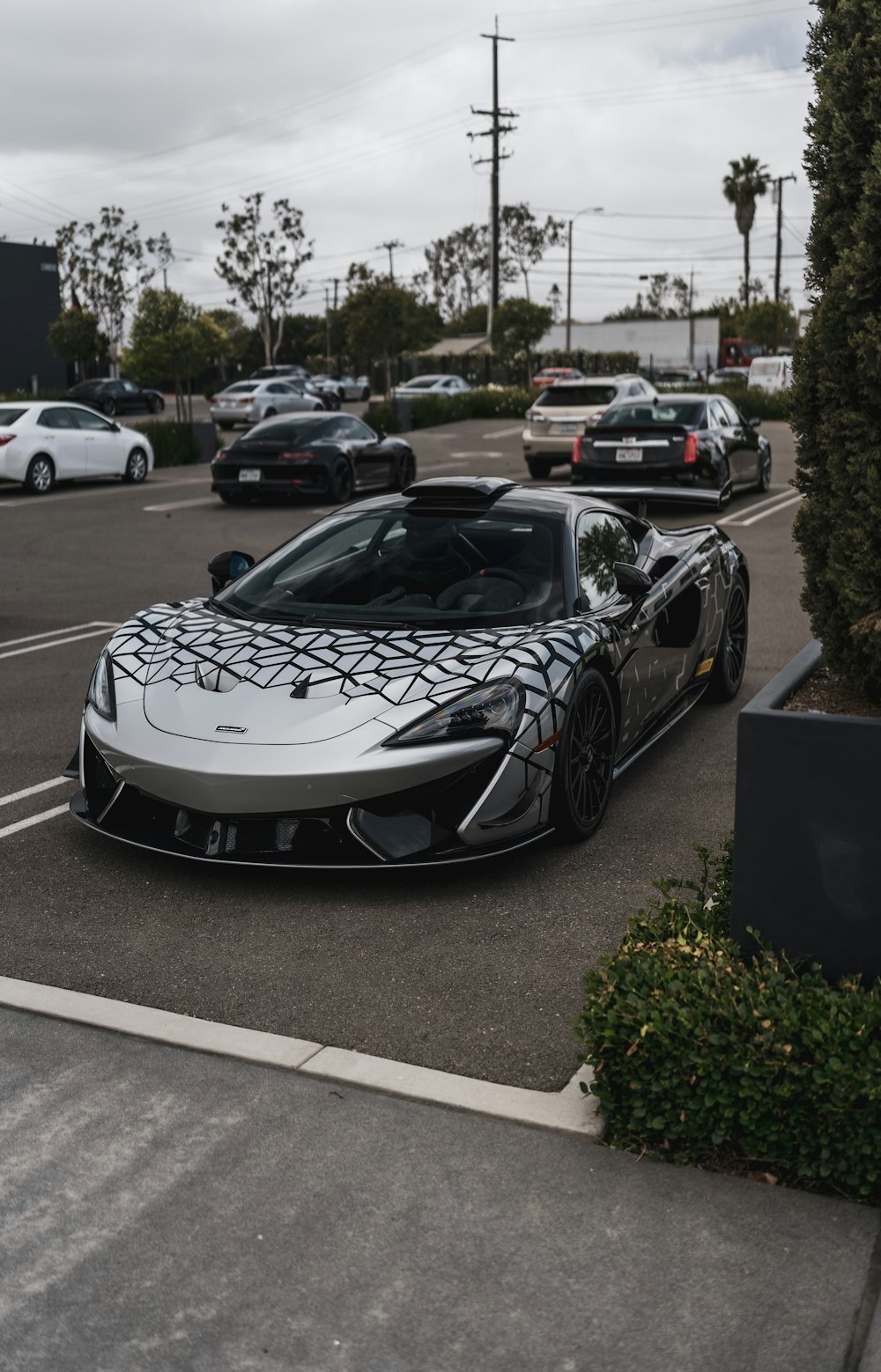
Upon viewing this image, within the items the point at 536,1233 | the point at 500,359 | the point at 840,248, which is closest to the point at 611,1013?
the point at 536,1233

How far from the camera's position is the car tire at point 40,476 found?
2367cm

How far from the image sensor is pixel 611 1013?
11.7ft

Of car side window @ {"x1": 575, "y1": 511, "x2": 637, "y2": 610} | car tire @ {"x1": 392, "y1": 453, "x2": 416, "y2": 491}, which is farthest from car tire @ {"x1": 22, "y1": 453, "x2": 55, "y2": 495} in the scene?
car side window @ {"x1": 575, "y1": 511, "x2": 637, "y2": 610}

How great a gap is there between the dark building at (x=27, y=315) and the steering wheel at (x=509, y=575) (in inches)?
2273

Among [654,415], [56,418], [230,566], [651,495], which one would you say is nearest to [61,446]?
[56,418]

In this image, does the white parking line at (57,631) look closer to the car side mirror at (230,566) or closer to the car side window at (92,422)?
the car side mirror at (230,566)

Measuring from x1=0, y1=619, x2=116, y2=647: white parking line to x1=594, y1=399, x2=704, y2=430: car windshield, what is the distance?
387 inches

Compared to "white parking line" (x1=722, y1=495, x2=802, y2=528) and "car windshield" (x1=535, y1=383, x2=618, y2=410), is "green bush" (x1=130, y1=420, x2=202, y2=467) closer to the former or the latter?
"car windshield" (x1=535, y1=383, x2=618, y2=410)

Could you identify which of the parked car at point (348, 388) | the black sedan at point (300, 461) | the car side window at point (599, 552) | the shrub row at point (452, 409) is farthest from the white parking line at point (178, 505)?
the parked car at point (348, 388)

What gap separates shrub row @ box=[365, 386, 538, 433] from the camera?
124ft

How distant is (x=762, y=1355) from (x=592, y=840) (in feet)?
10.4

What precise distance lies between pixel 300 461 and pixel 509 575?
15202 mm

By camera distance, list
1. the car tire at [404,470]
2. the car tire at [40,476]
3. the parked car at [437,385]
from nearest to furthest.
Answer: the car tire at [404,470] → the car tire at [40,476] → the parked car at [437,385]

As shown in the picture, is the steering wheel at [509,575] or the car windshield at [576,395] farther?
the car windshield at [576,395]
